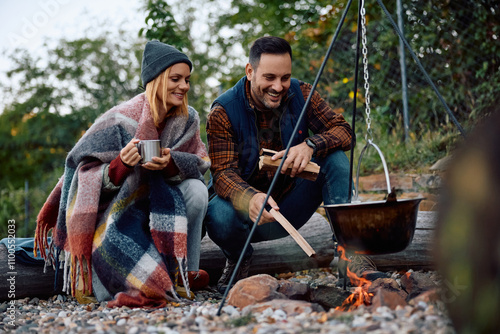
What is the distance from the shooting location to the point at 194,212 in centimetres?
318

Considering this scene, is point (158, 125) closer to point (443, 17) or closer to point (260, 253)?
point (260, 253)

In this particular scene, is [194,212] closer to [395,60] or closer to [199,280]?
A: [199,280]

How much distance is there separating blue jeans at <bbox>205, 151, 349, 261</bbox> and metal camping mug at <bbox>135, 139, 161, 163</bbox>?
0.70 m

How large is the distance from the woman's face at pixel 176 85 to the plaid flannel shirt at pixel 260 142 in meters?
0.26

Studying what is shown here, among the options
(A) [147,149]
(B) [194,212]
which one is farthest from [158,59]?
(B) [194,212]

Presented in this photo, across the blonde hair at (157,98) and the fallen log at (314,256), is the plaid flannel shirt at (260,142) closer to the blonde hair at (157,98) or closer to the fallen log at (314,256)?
the blonde hair at (157,98)

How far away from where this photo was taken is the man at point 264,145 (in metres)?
3.16

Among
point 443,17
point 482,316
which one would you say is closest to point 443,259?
point 482,316

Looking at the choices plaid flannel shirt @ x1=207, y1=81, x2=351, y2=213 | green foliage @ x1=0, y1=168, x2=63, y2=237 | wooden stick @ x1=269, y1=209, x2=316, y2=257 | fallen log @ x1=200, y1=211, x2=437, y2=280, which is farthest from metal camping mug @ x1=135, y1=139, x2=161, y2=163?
green foliage @ x1=0, y1=168, x2=63, y2=237

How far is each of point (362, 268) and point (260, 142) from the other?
1080 mm

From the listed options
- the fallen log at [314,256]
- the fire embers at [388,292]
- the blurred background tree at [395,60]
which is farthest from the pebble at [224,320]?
the blurred background tree at [395,60]

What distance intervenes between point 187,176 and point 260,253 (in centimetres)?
86

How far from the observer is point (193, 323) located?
215 centimetres

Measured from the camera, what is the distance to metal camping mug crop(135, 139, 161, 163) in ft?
9.28
